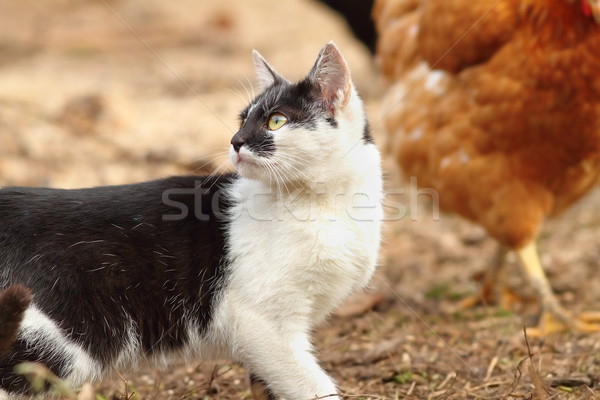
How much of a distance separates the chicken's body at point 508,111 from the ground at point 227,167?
21.9 inches

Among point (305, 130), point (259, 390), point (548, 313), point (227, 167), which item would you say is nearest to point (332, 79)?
point (305, 130)

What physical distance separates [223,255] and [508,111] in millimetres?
2076

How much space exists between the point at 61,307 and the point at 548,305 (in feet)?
9.43

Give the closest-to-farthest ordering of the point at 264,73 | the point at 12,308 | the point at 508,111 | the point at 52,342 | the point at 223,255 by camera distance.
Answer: the point at 12,308 < the point at 52,342 < the point at 223,255 < the point at 264,73 < the point at 508,111

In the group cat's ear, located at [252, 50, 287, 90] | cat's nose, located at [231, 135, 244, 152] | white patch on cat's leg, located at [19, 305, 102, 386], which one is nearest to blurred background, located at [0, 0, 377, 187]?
cat's ear, located at [252, 50, 287, 90]

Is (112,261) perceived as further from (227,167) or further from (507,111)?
(507,111)

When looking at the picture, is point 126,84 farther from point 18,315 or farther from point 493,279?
point 18,315

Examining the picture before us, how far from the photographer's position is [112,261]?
2.75 m

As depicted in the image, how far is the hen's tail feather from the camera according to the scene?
2.35 meters

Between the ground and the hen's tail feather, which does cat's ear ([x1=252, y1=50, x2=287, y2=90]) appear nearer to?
the ground

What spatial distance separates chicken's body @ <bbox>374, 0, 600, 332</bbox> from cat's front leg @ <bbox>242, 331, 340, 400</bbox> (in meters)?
1.98

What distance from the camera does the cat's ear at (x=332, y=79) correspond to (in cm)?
283

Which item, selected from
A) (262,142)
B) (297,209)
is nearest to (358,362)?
(297,209)

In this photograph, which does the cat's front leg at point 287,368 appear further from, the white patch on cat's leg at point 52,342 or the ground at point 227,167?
the white patch on cat's leg at point 52,342
